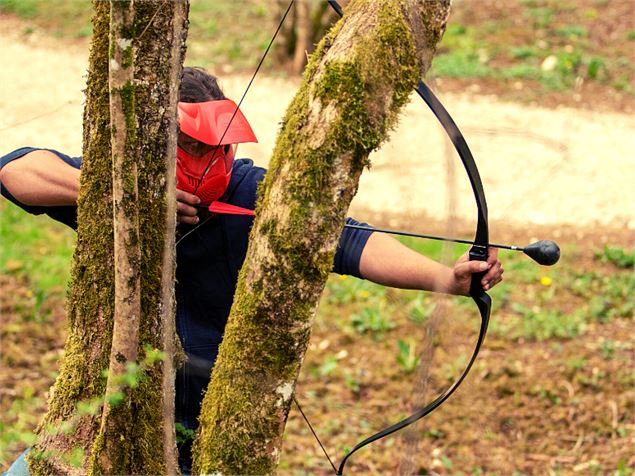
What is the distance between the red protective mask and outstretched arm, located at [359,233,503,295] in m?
0.46

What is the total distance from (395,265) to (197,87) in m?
0.77

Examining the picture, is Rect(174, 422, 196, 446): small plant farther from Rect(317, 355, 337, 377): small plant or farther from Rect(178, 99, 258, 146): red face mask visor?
Rect(317, 355, 337, 377): small plant

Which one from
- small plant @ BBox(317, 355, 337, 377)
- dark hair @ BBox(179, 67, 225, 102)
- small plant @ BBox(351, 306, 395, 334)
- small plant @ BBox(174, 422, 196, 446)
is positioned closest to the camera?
small plant @ BBox(174, 422, 196, 446)

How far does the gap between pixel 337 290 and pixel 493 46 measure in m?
6.32

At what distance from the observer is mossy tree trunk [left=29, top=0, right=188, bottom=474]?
1832 millimetres

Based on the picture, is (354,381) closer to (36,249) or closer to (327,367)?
(327,367)

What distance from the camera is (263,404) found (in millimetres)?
1770

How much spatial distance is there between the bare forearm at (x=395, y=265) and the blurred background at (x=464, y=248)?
0.25 m

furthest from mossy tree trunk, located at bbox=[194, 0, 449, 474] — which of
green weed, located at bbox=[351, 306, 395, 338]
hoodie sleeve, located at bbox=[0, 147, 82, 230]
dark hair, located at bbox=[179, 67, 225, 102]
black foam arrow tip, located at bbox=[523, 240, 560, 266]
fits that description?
green weed, located at bbox=[351, 306, 395, 338]

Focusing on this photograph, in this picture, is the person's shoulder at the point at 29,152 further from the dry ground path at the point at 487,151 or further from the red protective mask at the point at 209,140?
the dry ground path at the point at 487,151

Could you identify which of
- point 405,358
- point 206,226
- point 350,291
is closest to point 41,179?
point 206,226

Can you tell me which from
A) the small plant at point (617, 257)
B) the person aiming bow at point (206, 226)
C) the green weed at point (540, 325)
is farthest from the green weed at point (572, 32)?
the person aiming bow at point (206, 226)

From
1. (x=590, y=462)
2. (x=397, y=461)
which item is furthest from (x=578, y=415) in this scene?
(x=397, y=461)

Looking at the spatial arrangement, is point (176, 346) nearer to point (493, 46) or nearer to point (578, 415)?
point (578, 415)
